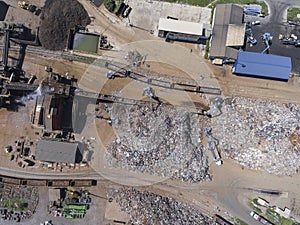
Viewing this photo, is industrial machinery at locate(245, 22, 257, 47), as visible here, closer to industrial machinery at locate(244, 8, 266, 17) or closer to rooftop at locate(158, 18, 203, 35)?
industrial machinery at locate(244, 8, 266, 17)

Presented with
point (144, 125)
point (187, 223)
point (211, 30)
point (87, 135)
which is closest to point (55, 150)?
point (87, 135)

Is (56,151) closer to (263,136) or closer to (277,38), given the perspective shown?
(263,136)

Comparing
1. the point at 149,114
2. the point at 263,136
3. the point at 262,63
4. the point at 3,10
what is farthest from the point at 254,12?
the point at 3,10

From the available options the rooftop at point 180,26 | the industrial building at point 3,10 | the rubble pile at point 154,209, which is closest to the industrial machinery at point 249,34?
the rooftop at point 180,26

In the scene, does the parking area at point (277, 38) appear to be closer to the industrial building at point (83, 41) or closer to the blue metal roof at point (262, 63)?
the blue metal roof at point (262, 63)

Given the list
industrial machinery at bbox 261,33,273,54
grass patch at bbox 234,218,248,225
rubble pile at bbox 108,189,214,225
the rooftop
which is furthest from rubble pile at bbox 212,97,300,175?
the rooftop

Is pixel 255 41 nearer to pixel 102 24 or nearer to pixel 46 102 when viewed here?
pixel 102 24

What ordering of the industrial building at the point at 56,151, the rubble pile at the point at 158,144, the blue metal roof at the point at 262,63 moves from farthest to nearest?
1. the rubble pile at the point at 158,144
2. the blue metal roof at the point at 262,63
3. the industrial building at the point at 56,151
